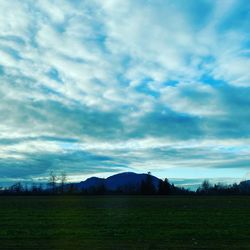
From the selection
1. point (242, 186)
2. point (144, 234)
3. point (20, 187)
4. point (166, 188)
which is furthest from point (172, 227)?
point (242, 186)

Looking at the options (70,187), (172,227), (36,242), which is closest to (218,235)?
(172,227)

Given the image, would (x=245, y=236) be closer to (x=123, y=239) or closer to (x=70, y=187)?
(x=123, y=239)

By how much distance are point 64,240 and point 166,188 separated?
100613 mm

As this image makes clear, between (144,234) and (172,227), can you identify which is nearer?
(144,234)

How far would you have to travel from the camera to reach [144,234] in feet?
46.4

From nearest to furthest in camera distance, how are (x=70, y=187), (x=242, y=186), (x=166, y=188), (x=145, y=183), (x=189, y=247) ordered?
(x=189, y=247)
(x=166, y=188)
(x=145, y=183)
(x=70, y=187)
(x=242, y=186)

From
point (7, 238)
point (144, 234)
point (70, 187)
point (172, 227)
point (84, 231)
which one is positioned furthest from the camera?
point (70, 187)

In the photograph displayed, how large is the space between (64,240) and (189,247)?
5.52m

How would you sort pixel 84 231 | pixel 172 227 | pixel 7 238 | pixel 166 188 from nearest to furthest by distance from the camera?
pixel 7 238
pixel 84 231
pixel 172 227
pixel 166 188

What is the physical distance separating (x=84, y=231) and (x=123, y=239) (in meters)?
3.19

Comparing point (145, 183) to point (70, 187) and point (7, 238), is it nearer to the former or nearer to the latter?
point (70, 187)

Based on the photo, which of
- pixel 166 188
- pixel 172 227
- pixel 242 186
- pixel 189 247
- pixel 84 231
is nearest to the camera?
pixel 189 247

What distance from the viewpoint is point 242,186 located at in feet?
593

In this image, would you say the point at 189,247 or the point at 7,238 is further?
the point at 7,238
